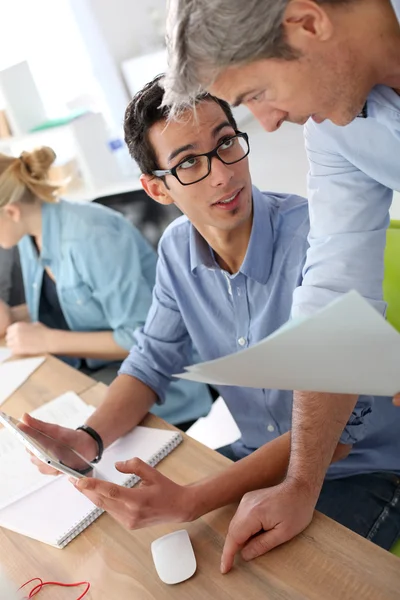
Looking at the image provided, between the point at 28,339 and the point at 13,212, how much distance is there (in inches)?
15.8

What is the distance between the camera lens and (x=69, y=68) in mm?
4008

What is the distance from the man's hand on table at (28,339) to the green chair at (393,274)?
3.13ft

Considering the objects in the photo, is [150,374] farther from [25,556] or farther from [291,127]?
[291,127]

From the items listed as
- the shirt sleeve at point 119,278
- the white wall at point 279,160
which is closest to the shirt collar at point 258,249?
the shirt sleeve at point 119,278

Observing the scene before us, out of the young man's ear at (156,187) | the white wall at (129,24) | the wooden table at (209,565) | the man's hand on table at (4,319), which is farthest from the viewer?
the white wall at (129,24)

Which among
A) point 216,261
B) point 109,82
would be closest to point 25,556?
point 216,261

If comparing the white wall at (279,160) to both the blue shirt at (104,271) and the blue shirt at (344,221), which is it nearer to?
the blue shirt at (104,271)

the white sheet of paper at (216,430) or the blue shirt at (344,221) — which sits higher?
the blue shirt at (344,221)

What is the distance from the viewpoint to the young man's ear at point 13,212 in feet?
6.16

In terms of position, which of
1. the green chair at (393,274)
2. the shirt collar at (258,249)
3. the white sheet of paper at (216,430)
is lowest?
the white sheet of paper at (216,430)

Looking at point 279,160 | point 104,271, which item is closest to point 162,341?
point 104,271

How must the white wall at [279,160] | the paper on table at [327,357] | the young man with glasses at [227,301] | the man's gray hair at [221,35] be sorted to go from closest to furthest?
the paper on table at [327,357]
the man's gray hair at [221,35]
the young man with glasses at [227,301]
the white wall at [279,160]

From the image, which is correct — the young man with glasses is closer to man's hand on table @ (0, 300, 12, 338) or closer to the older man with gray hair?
the older man with gray hair

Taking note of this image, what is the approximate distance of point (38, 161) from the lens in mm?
1858
